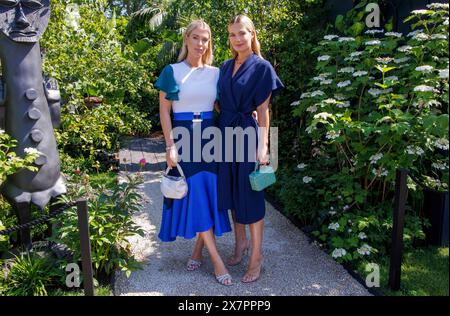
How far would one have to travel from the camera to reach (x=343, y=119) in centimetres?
378

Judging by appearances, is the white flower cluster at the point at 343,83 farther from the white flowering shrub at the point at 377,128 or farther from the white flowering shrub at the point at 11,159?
the white flowering shrub at the point at 11,159

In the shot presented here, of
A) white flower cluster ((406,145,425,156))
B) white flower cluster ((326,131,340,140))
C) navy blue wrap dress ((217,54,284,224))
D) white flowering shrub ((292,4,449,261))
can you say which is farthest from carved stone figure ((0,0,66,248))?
white flower cluster ((406,145,425,156))

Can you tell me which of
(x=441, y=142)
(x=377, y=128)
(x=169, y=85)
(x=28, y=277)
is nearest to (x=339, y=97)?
(x=377, y=128)

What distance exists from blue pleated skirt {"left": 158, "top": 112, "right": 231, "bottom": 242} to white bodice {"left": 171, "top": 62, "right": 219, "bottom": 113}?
101mm

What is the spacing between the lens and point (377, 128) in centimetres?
359

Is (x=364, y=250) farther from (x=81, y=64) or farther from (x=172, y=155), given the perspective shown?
(x=81, y=64)

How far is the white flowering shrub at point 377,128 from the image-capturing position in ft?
12.0

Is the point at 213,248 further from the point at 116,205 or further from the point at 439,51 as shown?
the point at 439,51

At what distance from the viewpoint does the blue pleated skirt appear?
347cm

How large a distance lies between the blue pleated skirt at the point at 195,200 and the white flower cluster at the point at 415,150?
162 centimetres

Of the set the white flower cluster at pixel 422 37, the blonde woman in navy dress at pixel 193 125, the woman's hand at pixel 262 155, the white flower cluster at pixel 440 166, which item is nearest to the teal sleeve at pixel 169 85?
the blonde woman in navy dress at pixel 193 125

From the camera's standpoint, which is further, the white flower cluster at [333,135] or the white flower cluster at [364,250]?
the white flower cluster at [333,135]

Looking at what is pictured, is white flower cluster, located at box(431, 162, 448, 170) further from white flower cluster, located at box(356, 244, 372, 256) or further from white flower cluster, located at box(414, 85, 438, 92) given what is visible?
white flower cluster, located at box(356, 244, 372, 256)
